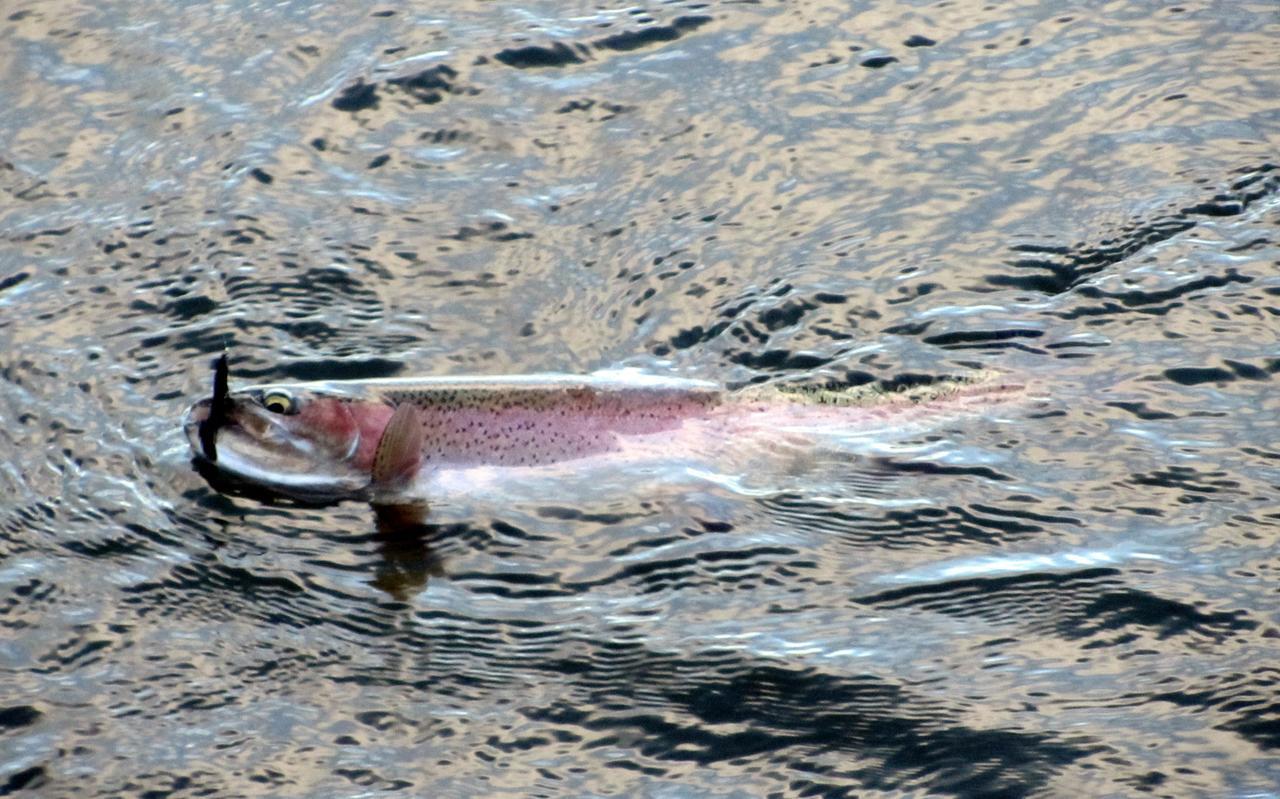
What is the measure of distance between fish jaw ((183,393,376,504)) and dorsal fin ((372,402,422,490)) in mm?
65

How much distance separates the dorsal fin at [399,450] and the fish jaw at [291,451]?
7 centimetres

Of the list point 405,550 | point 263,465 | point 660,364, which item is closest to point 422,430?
point 405,550

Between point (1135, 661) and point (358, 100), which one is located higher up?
point (358, 100)

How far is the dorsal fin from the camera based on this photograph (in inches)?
174

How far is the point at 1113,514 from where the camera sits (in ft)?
14.7

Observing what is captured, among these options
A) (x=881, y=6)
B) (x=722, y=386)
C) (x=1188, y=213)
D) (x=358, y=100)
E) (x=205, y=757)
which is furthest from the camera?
(x=881, y=6)

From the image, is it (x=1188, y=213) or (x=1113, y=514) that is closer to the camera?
(x=1113, y=514)

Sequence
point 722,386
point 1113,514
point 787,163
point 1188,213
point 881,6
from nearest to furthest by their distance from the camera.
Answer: point 1113,514
point 722,386
point 1188,213
point 787,163
point 881,6

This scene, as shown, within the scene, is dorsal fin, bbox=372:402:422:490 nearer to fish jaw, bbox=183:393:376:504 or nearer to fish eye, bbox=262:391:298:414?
fish jaw, bbox=183:393:376:504

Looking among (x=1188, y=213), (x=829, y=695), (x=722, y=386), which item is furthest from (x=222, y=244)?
(x=1188, y=213)

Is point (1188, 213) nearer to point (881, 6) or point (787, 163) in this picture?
point (787, 163)

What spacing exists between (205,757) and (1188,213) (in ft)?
12.0

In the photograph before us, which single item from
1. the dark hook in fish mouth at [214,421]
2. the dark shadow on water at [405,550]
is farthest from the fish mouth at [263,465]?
the dark shadow on water at [405,550]

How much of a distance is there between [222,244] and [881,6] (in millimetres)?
2940
